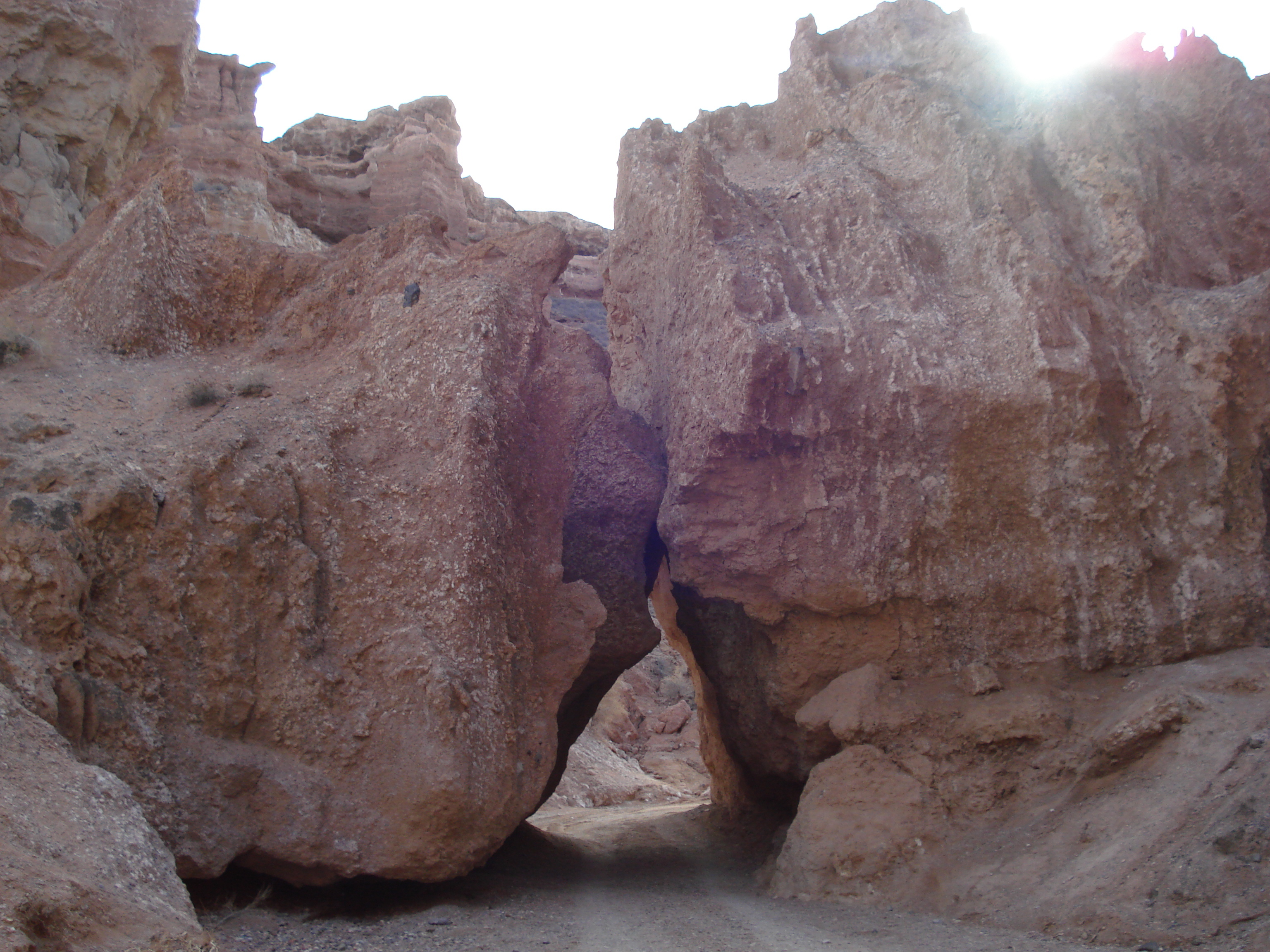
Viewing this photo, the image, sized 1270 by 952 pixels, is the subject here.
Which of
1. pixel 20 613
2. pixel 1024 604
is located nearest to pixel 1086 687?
pixel 1024 604

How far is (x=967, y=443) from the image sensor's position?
8.45 m

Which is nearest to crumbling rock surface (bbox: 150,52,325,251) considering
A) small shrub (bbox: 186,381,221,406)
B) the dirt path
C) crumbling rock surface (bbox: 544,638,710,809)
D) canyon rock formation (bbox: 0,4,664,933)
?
canyon rock formation (bbox: 0,4,664,933)

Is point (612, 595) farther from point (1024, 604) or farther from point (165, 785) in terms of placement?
point (165, 785)

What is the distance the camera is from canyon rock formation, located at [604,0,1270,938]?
25.9 ft

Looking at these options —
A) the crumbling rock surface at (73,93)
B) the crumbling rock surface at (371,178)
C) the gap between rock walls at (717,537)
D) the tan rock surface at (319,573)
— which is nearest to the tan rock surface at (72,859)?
the gap between rock walls at (717,537)

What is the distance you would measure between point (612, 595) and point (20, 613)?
17.9 ft

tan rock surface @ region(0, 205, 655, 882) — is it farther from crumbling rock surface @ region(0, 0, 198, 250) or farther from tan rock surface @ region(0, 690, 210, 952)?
crumbling rock surface @ region(0, 0, 198, 250)

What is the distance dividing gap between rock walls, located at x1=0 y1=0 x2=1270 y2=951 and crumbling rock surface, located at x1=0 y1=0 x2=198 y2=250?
14.4 ft

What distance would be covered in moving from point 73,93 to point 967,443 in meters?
13.8

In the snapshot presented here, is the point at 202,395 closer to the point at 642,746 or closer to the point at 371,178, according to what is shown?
the point at 642,746

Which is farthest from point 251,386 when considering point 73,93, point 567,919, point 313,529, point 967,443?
point 73,93

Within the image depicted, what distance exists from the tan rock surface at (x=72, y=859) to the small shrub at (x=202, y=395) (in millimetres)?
3320

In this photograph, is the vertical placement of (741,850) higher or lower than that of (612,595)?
lower

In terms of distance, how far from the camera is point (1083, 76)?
1033cm
